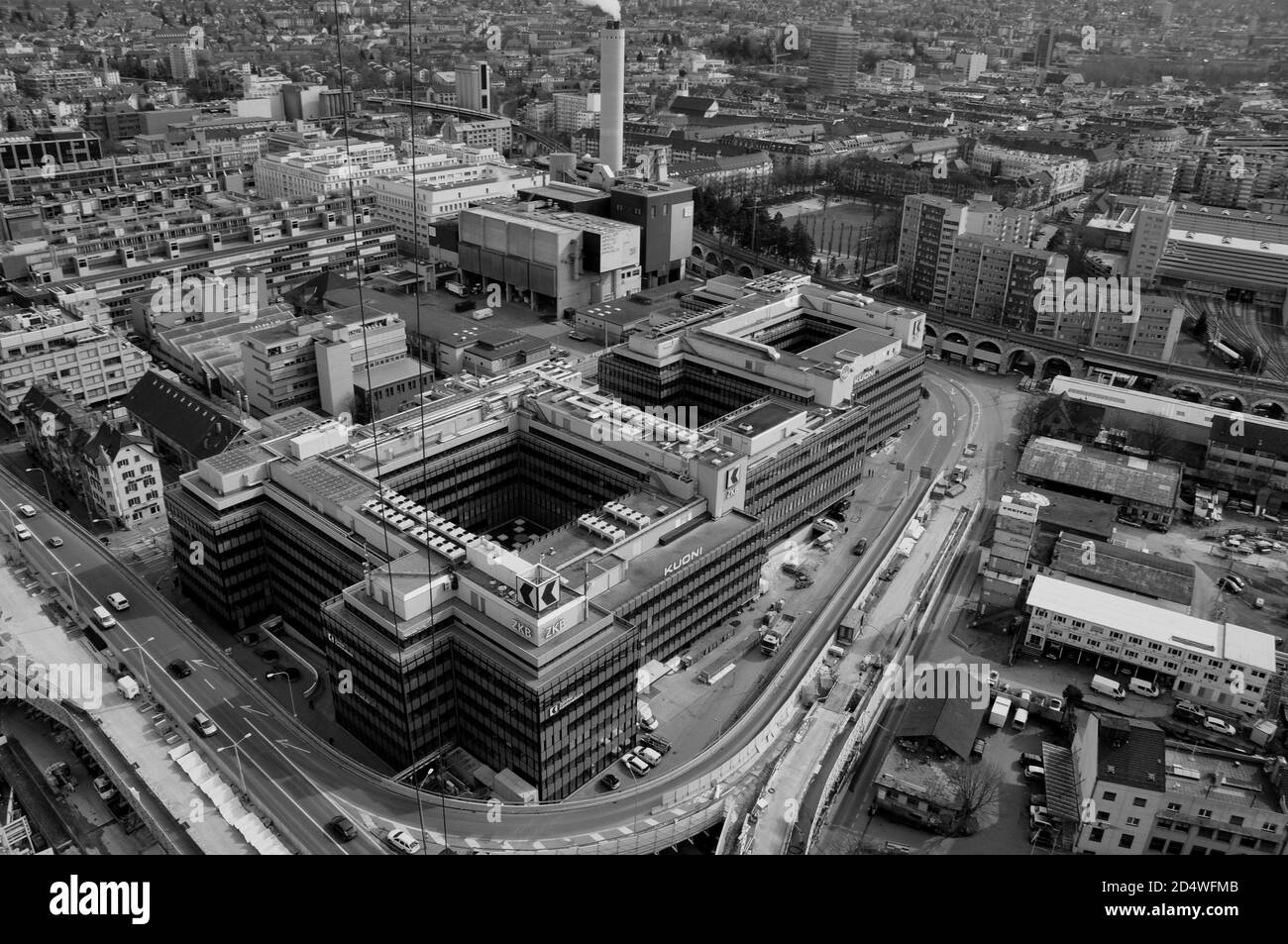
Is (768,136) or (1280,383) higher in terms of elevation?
(768,136)

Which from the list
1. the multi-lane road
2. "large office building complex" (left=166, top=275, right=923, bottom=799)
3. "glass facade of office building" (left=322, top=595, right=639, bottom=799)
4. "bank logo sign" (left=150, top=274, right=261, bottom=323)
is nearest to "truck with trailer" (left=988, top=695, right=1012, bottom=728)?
the multi-lane road

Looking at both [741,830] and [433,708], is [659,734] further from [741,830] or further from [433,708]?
[433,708]

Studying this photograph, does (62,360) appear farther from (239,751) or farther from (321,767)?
(321,767)

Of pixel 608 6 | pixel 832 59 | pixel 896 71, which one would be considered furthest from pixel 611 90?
pixel 896 71

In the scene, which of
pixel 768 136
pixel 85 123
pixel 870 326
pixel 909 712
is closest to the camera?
pixel 909 712

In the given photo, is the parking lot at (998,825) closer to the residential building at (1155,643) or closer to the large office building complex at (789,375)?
the residential building at (1155,643)

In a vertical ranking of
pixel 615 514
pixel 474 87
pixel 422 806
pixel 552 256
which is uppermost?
pixel 474 87

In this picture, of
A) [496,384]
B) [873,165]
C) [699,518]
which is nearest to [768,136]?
[873,165]

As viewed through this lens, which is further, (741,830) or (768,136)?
(768,136)
